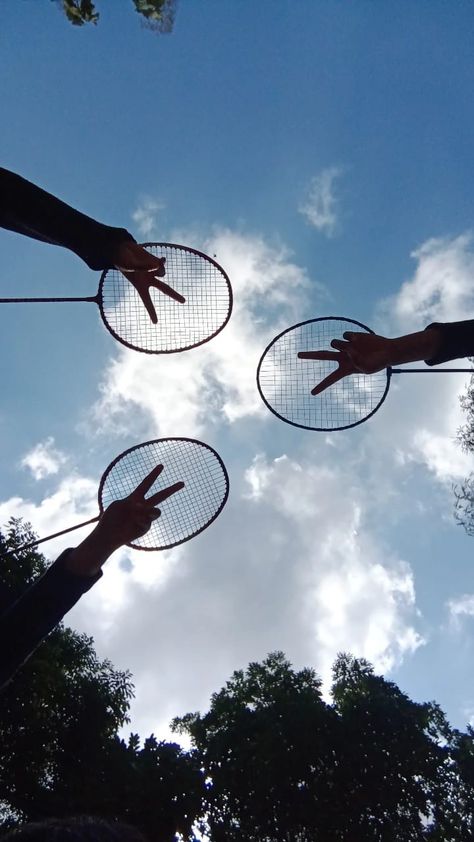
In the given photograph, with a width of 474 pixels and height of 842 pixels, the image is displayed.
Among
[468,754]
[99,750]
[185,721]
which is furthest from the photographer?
[185,721]

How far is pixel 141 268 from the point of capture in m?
3.22

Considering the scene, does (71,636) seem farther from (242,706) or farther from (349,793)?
(349,793)

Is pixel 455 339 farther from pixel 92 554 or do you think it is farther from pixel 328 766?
pixel 328 766

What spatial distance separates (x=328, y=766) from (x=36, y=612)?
19.8 meters

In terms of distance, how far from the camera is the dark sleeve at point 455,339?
118 inches

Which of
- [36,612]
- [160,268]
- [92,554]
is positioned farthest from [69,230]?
[36,612]

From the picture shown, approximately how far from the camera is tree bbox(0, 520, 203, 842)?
46.6ft

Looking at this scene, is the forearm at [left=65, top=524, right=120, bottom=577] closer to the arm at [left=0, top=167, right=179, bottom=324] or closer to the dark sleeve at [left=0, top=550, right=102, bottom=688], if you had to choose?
the dark sleeve at [left=0, top=550, right=102, bottom=688]

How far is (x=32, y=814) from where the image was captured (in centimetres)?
1422

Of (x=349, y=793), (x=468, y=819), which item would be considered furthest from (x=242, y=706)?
(x=468, y=819)

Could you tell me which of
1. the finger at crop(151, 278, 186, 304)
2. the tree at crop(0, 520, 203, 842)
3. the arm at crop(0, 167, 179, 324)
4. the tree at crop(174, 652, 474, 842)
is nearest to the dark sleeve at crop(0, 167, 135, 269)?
the arm at crop(0, 167, 179, 324)

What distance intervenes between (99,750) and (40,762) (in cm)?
163

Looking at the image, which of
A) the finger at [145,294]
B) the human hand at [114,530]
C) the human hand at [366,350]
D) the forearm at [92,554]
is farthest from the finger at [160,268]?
the forearm at [92,554]

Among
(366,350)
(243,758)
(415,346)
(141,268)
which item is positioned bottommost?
(141,268)
